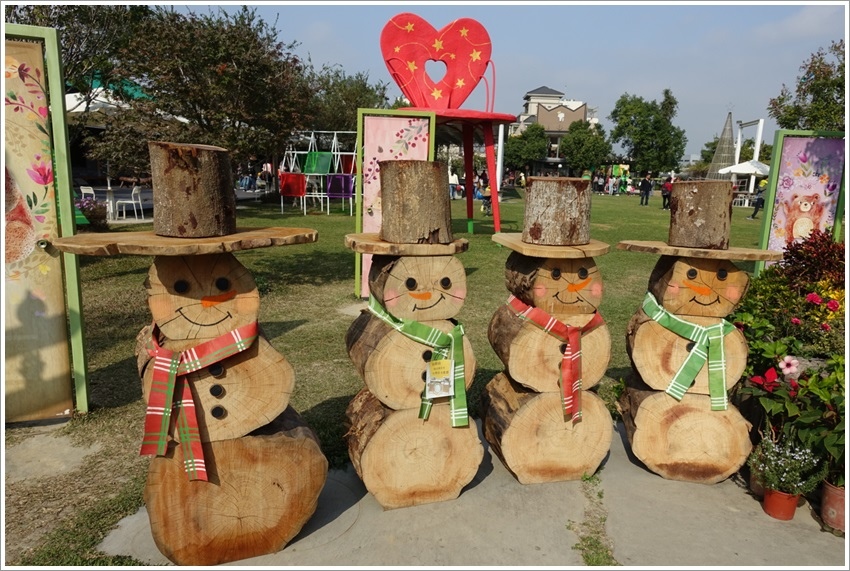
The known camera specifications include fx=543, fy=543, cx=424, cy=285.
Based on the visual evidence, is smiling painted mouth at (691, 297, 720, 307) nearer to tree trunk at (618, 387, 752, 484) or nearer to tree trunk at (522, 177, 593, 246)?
tree trunk at (618, 387, 752, 484)

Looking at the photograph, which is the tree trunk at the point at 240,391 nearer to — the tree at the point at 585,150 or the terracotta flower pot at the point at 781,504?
the terracotta flower pot at the point at 781,504

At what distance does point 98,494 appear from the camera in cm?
330

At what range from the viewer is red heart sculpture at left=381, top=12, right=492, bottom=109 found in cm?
993

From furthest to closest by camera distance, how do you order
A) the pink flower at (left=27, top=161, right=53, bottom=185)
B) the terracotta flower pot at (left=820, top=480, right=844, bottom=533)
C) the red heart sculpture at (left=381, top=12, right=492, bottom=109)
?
the red heart sculpture at (left=381, top=12, right=492, bottom=109) → the pink flower at (left=27, top=161, right=53, bottom=185) → the terracotta flower pot at (left=820, top=480, right=844, bottom=533)

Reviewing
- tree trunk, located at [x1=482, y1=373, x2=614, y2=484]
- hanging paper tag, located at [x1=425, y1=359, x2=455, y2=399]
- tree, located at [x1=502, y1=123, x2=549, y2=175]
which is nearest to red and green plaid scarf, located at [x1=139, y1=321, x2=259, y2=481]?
hanging paper tag, located at [x1=425, y1=359, x2=455, y2=399]

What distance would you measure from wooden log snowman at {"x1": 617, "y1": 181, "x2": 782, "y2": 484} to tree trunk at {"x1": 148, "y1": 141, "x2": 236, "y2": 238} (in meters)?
2.46

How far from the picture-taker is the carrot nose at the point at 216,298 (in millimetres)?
2645

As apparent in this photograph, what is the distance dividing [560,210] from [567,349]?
2.77 feet

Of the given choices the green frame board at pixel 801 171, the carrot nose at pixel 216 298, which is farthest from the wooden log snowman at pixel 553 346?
the green frame board at pixel 801 171

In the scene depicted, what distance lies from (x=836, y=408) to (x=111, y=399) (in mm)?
5229

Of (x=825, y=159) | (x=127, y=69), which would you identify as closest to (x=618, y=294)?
(x=825, y=159)

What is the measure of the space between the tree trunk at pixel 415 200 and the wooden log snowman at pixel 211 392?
1.83 feet

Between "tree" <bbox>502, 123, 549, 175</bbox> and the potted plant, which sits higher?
"tree" <bbox>502, 123, 549, 175</bbox>

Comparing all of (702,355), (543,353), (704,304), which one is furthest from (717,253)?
(543,353)
